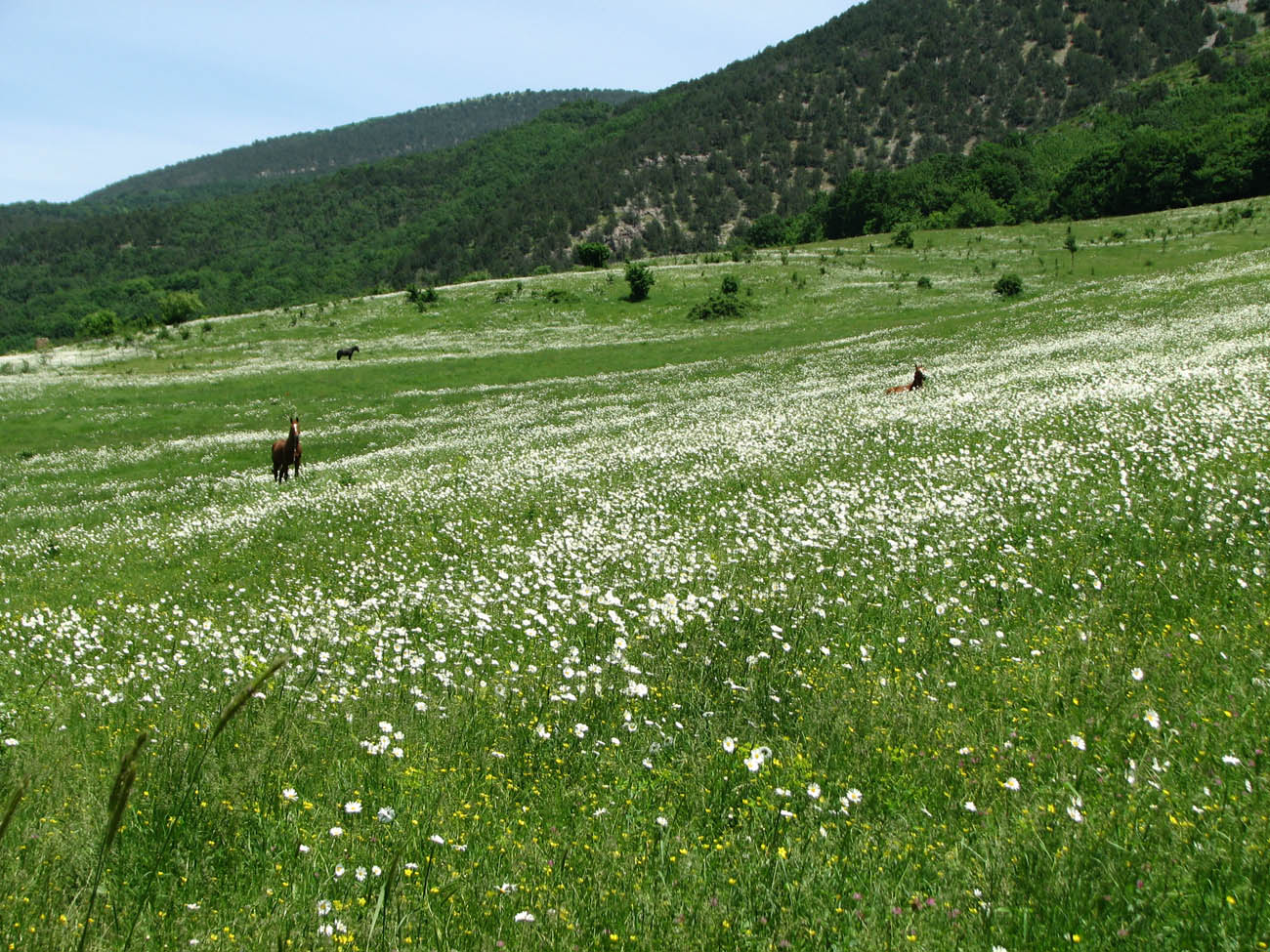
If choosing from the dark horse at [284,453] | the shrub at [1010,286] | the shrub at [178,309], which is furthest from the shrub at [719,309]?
the shrub at [178,309]

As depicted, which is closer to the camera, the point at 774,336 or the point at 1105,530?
the point at 1105,530

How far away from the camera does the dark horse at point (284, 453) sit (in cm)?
2281

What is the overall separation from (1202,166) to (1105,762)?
11373cm

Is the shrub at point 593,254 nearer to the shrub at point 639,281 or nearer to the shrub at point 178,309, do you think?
the shrub at point 639,281

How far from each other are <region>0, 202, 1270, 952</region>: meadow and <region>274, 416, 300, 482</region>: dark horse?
2662mm

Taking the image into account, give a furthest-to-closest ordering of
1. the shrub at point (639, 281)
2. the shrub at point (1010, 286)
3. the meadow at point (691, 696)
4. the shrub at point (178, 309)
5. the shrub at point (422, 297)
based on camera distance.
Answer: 1. the shrub at point (178, 309)
2. the shrub at point (422, 297)
3. the shrub at point (639, 281)
4. the shrub at point (1010, 286)
5. the meadow at point (691, 696)

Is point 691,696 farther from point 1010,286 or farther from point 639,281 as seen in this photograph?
point 639,281

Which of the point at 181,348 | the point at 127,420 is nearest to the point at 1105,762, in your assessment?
the point at 127,420

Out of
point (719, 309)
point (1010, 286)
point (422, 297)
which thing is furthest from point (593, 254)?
point (1010, 286)

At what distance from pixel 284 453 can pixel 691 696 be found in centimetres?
2068

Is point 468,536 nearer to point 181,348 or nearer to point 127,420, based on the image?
point 127,420

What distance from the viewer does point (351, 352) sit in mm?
58656

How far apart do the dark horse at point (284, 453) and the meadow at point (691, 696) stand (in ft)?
8.73

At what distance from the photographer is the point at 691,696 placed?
5852 mm
